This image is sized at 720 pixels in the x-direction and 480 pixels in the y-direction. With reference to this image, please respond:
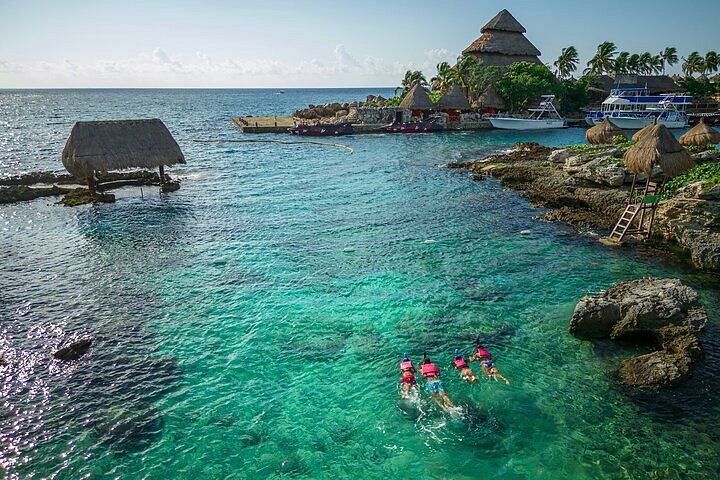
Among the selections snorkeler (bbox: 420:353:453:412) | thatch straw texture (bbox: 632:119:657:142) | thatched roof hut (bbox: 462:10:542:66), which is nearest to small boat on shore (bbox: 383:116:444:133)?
thatched roof hut (bbox: 462:10:542:66)

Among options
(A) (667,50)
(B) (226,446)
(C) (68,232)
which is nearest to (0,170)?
(C) (68,232)

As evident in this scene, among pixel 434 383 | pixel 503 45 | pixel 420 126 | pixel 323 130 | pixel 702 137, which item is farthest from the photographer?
pixel 503 45

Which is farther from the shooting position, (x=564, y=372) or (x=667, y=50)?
(x=667, y=50)

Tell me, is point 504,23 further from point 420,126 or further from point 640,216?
point 640,216

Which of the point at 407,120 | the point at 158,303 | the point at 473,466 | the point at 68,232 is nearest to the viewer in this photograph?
the point at 473,466

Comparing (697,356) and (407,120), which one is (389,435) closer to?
(697,356)

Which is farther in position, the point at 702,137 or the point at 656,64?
the point at 656,64

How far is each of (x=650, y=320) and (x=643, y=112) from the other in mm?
69083

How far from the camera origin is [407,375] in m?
13.1

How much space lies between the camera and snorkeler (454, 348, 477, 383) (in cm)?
1313

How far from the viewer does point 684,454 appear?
1045 centimetres

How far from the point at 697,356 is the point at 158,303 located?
721 inches

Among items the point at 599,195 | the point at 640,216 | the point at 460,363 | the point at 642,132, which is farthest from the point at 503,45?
the point at 460,363

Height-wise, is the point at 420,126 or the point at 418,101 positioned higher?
the point at 418,101
